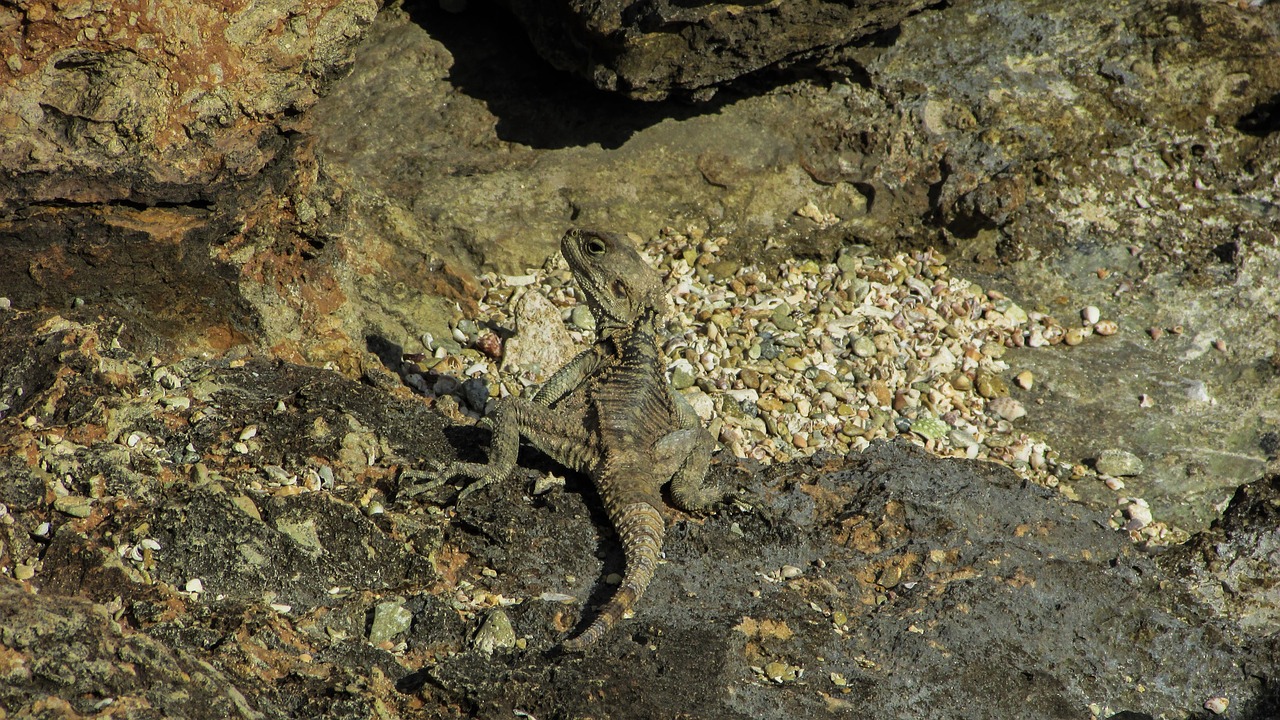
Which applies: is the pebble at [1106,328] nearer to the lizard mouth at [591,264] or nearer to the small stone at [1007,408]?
the small stone at [1007,408]

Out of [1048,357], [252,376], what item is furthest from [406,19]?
[1048,357]

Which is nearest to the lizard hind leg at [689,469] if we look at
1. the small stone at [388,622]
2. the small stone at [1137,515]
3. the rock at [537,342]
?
the small stone at [388,622]

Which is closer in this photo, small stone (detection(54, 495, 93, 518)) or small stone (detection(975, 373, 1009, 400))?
small stone (detection(54, 495, 93, 518))

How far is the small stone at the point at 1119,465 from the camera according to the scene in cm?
636

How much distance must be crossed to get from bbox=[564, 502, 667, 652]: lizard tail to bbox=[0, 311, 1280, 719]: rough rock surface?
0.26ft

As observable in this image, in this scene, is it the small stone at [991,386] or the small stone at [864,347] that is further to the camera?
the small stone at [864,347]

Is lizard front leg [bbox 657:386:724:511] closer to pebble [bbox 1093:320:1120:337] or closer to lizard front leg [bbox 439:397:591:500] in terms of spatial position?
lizard front leg [bbox 439:397:591:500]

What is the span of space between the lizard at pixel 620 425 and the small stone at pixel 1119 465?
2.81 m

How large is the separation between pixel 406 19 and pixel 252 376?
4.01 meters

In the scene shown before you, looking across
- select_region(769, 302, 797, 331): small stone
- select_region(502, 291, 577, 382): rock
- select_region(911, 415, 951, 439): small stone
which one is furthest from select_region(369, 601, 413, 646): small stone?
select_region(769, 302, 797, 331): small stone

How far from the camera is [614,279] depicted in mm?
5504

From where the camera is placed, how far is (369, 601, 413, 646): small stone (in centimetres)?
374

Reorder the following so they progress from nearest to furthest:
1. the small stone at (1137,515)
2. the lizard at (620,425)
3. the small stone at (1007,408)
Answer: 1. the lizard at (620,425)
2. the small stone at (1137,515)
3. the small stone at (1007,408)

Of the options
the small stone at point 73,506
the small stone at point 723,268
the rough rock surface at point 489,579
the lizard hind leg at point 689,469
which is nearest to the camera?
the rough rock surface at point 489,579
